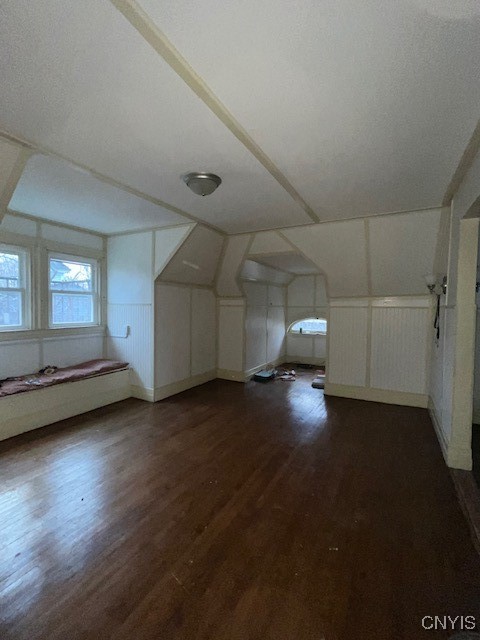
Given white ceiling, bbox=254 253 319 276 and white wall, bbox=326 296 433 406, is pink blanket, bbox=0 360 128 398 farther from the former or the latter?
white wall, bbox=326 296 433 406

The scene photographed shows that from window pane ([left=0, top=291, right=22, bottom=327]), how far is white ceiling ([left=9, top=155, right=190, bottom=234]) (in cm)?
107

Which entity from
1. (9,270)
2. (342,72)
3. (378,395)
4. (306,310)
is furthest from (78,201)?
(306,310)

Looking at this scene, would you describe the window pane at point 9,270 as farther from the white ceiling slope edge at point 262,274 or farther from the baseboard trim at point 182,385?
the white ceiling slope edge at point 262,274

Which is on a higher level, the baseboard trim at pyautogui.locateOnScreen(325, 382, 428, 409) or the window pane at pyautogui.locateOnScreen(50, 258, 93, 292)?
the window pane at pyautogui.locateOnScreen(50, 258, 93, 292)

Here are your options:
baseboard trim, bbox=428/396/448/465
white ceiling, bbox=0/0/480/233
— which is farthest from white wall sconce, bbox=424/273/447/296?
baseboard trim, bbox=428/396/448/465

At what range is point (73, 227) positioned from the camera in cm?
428

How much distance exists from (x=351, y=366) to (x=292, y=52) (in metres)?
4.37

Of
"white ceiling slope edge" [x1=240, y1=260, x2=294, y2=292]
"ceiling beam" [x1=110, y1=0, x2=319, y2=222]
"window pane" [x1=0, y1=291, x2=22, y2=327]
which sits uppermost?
"ceiling beam" [x1=110, y1=0, x2=319, y2=222]

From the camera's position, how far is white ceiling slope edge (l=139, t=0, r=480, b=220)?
45.0 inches

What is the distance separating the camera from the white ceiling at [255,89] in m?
1.16

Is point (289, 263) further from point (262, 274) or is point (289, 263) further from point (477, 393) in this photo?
point (477, 393)

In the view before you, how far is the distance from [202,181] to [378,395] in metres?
4.08

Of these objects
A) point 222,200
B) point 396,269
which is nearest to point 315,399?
point 396,269

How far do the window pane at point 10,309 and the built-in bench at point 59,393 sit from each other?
0.73m
